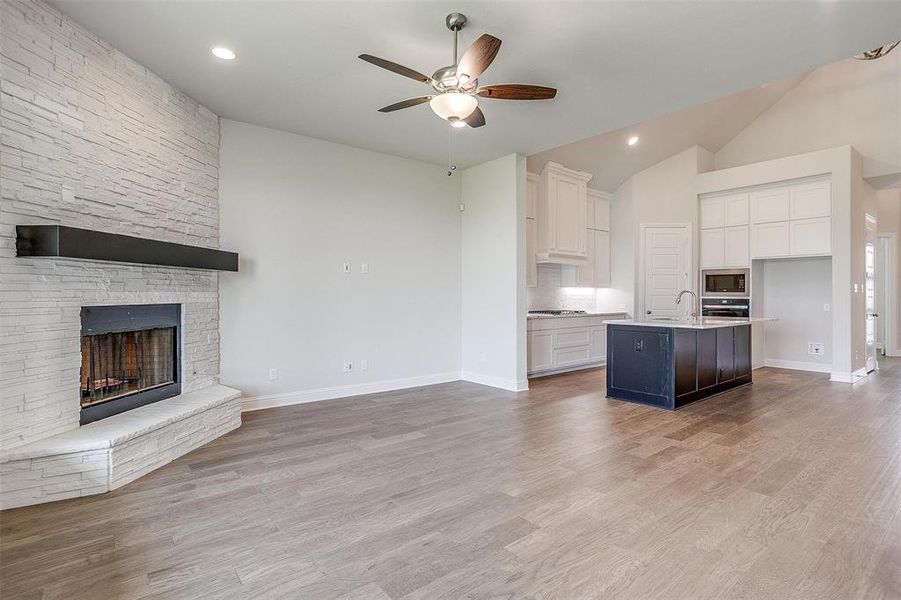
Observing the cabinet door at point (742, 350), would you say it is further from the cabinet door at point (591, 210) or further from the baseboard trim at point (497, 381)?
the cabinet door at point (591, 210)

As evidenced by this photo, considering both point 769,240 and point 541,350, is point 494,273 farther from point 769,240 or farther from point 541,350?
point 769,240

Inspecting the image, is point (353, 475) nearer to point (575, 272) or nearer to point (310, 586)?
point (310, 586)

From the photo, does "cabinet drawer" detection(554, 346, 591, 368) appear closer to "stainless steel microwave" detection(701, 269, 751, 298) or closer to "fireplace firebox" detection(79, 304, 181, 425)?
"stainless steel microwave" detection(701, 269, 751, 298)

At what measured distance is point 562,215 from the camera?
684cm

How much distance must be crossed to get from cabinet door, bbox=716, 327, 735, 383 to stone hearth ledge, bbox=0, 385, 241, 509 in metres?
5.47

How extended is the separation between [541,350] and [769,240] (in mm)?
4006

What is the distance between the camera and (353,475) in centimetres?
292

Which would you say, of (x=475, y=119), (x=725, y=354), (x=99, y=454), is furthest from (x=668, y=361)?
(x=99, y=454)

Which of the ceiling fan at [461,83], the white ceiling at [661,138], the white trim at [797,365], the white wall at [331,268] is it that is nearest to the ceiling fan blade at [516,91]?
the ceiling fan at [461,83]

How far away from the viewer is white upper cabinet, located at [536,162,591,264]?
6.62 m

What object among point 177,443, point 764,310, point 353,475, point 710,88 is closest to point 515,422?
point 353,475

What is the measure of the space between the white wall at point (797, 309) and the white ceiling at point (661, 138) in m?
2.41

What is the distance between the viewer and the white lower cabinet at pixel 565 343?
637 cm

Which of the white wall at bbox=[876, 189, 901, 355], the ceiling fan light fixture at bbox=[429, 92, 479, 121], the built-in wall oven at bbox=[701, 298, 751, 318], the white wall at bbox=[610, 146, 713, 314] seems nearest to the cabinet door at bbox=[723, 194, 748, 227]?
the white wall at bbox=[610, 146, 713, 314]
